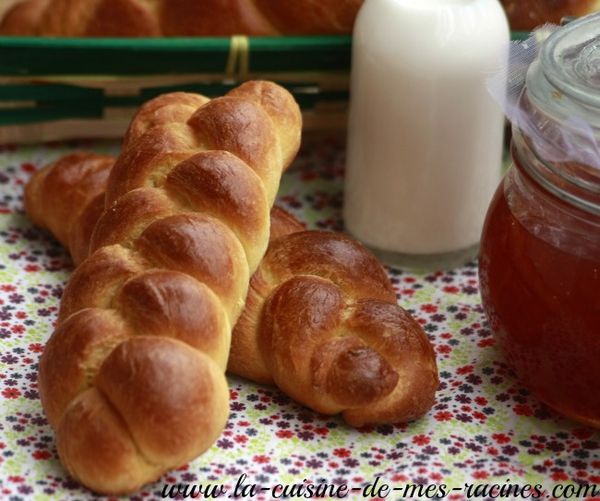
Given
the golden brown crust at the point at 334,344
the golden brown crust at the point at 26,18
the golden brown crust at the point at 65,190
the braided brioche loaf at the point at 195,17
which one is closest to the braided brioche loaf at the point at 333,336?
the golden brown crust at the point at 334,344

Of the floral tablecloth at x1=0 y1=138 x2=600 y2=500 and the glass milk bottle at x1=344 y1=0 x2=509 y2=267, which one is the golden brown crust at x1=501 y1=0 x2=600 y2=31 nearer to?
the glass milk bottle at x1=344 y1=0 x2=509 y2=267

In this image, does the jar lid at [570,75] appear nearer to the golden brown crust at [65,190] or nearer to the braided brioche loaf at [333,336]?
the braided brioche loaf at [333,336]

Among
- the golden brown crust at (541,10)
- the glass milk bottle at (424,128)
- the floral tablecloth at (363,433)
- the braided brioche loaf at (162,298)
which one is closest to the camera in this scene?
the braided brioche loaf at (162,298)

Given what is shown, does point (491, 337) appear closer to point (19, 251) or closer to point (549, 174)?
point (549, 174)

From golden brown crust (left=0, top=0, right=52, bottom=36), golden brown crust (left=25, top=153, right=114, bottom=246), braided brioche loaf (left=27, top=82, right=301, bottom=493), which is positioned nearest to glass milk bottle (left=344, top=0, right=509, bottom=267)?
braided brioche loaf (left=27, top=82, right=301, bottom=493)

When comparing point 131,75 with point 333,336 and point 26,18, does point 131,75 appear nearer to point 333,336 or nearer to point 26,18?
point 26,18

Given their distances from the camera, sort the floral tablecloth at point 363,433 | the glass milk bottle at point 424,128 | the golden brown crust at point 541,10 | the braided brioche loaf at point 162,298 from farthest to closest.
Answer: the golden brown crust at point 541,10, the glass milk bottle at point 424,128, the floral tablecloth at point 363,433, the braided brioche loaf at point 162,298
